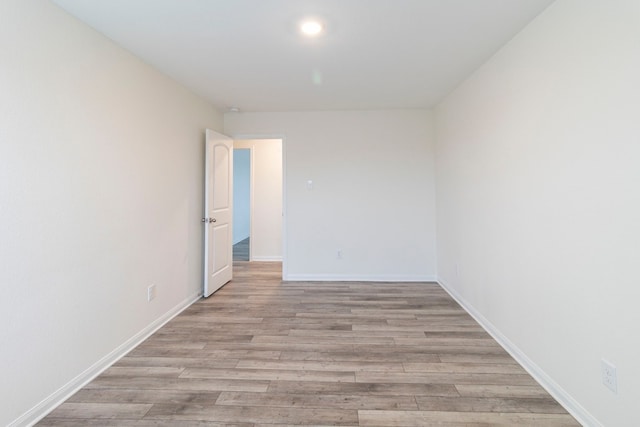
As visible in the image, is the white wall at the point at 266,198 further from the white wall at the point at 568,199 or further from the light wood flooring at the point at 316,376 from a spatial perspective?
the white wall at the point at 568,199

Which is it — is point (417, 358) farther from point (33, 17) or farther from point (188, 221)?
point (33, 17)

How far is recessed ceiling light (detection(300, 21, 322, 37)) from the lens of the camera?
6.11 feet

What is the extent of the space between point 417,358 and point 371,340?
392 millimetres

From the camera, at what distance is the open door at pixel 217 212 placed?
3.31 metres

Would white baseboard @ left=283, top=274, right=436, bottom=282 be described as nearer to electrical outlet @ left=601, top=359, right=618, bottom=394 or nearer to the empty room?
the empty room

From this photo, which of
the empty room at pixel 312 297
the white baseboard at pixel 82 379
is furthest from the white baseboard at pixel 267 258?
the white baseboard at pixel 82 379

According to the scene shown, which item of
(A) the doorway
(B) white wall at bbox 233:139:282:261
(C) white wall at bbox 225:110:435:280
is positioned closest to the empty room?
(C) white wall at bbox 225:110:435:280

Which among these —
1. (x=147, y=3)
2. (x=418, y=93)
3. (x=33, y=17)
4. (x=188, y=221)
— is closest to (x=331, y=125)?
(x=418, y=93)

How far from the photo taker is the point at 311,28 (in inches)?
75.4

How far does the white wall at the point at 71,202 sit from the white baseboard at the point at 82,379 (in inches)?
0.4

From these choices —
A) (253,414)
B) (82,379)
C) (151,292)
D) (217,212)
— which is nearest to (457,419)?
(253,414)

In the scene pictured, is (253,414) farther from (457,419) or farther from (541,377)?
(541,377)

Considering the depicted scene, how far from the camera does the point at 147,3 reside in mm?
1656

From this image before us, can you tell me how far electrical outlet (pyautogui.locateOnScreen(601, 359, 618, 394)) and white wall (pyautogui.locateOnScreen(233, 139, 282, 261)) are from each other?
177 inches
